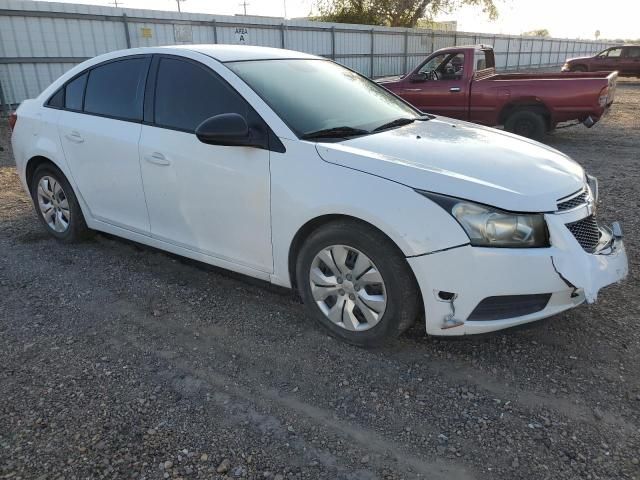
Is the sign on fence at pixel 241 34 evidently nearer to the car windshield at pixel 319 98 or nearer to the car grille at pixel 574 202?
the car windshield at pixel 319 98

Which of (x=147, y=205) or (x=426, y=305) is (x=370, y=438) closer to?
(x=426, y=305)

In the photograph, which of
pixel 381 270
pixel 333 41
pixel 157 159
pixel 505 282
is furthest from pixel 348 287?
pixel 333 41

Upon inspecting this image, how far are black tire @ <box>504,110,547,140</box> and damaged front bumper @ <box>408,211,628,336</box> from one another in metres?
7.39

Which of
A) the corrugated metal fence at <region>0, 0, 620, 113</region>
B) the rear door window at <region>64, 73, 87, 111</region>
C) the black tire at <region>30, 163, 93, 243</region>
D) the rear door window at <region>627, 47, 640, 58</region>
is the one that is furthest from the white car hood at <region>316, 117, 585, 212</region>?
the rear door window at <region>627, 47, 640, 58</region>

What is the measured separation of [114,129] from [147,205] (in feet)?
2.21

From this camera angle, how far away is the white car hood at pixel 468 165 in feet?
9.00

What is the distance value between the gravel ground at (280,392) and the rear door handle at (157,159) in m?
0.96

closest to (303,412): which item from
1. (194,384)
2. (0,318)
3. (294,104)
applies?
(194,384)

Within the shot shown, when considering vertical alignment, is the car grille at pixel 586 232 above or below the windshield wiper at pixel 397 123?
below

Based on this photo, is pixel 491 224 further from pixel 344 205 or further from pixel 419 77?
pixel 419 77

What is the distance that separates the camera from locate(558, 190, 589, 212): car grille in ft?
9.40

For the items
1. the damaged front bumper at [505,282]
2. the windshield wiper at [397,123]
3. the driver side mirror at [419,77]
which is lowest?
the damaged front bumper at [505,282]

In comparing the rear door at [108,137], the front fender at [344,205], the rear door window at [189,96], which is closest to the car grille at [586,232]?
the front fender at [344,205]

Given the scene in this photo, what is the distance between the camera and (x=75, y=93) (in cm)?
455
